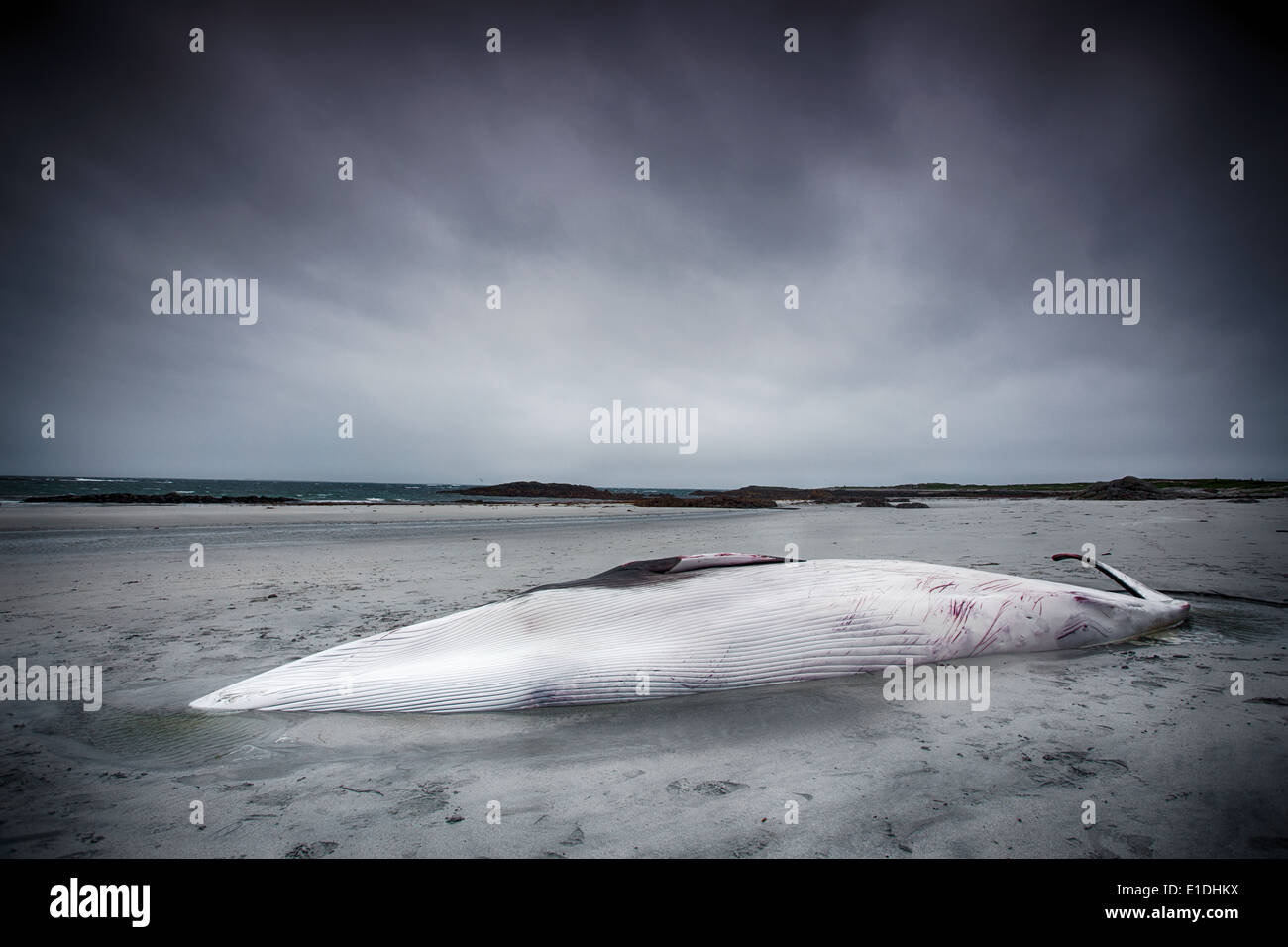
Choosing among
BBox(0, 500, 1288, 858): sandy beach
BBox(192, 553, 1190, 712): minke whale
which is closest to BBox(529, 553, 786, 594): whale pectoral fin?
BBox(192, 553, 1190, 712): minke whale

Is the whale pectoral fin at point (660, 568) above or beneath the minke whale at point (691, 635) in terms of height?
above

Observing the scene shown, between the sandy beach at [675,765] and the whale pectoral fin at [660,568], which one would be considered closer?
the sandy beach at [675,765]

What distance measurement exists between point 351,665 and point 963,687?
3.11 meters

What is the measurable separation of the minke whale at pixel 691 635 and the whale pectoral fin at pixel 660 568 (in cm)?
1

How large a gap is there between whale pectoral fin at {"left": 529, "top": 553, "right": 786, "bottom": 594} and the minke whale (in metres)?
0.01

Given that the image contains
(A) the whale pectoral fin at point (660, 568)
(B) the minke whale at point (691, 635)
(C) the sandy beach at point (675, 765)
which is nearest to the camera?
(C) the sandy beach at point (675, 765)

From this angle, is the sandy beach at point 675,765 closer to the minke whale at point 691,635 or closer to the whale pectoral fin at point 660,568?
the minke whale at point 691,635

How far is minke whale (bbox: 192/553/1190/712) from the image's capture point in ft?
8.39

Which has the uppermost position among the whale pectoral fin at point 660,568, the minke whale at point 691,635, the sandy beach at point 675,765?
the whale pectoral fin at point 660,568

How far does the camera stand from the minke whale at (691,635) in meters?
2.56

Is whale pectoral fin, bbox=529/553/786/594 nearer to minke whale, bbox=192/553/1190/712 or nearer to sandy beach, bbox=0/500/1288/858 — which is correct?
minke whale, bbox=192/553/1190/712

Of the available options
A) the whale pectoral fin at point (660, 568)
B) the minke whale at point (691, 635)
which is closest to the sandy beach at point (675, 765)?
the minke whale at point (691, 635)

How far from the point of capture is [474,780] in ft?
6.37
